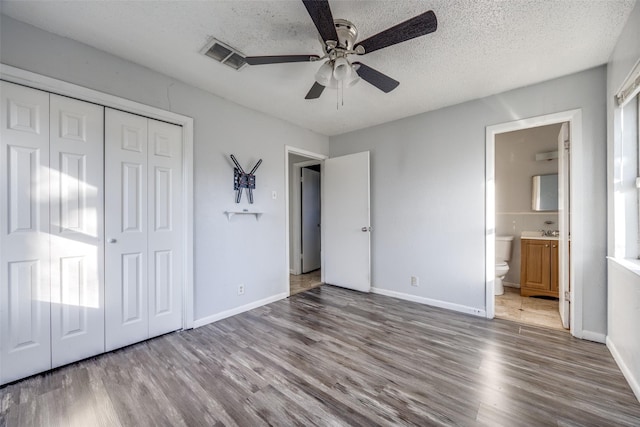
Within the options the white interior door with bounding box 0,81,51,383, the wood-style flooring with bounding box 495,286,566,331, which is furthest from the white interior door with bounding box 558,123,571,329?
the white interior door with bounding box 0,81,51,383

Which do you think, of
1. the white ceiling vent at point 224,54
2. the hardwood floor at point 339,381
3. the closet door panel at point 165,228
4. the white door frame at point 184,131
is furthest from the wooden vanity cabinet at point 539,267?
the closet door panel at point 165,228

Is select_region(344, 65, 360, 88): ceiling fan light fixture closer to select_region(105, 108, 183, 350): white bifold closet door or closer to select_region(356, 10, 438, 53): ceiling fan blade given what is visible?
select_region(356, 10, 438, 53): ceiling fan blade

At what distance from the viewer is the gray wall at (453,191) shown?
7.64 feet

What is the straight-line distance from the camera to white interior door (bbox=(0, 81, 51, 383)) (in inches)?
68.4

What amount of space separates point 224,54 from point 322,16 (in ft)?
3.69

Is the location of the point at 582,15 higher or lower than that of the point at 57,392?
higher

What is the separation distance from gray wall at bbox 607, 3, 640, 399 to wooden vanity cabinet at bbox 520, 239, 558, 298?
1.33m

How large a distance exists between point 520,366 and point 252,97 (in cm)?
346

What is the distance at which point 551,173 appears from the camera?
3824 millimetres

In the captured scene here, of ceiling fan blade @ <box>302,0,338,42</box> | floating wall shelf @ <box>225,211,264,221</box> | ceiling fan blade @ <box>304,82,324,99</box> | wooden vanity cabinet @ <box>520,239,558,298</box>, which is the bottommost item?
wooden vanity cabinet @ <box>520,239,558,298</box>

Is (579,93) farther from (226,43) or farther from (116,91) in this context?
(116,91)

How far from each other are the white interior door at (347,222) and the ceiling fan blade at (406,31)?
7.20 ft

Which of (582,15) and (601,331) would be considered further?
(601,331)

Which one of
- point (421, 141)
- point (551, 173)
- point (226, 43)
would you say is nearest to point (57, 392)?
point (226, 43)
